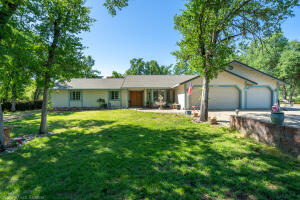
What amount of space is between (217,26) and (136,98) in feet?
42.5

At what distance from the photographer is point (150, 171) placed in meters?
2.86

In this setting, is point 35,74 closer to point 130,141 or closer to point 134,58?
point 130,141

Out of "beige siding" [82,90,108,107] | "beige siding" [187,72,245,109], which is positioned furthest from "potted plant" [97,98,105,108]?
"beige siding" [187,72,245,109]

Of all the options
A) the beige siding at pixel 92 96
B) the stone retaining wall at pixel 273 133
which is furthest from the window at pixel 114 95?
the stone retaining wall at pixel 273 133

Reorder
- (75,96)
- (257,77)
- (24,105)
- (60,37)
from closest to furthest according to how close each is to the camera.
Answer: (60,37) → (257,77) → (24,105) → (75,96)

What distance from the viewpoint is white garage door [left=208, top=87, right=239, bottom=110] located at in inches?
548

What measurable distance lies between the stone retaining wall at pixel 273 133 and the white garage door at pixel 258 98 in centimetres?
1079

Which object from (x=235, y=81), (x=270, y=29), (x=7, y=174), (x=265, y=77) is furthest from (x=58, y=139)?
(x=265, y=77)

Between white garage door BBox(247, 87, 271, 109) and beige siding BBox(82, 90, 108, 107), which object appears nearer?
white garage door BBox(247, 87, 271, 109)

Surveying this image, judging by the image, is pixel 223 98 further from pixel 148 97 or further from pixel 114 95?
pixel 114 95

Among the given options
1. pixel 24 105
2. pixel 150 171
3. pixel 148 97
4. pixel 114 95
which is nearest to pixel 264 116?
pixel 150 171

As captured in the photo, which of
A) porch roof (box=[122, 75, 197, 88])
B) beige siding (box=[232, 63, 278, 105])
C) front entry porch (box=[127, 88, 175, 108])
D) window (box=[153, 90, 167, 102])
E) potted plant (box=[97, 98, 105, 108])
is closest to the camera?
beige siding (box=[232, 63, 278, 105])

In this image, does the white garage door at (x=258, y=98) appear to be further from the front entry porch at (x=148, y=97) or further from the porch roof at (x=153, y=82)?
the front entry porch at (x=148, y=97)

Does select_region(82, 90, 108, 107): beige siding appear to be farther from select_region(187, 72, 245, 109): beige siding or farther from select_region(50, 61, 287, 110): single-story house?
select_region(187, 72, 245, 109): beige siding
